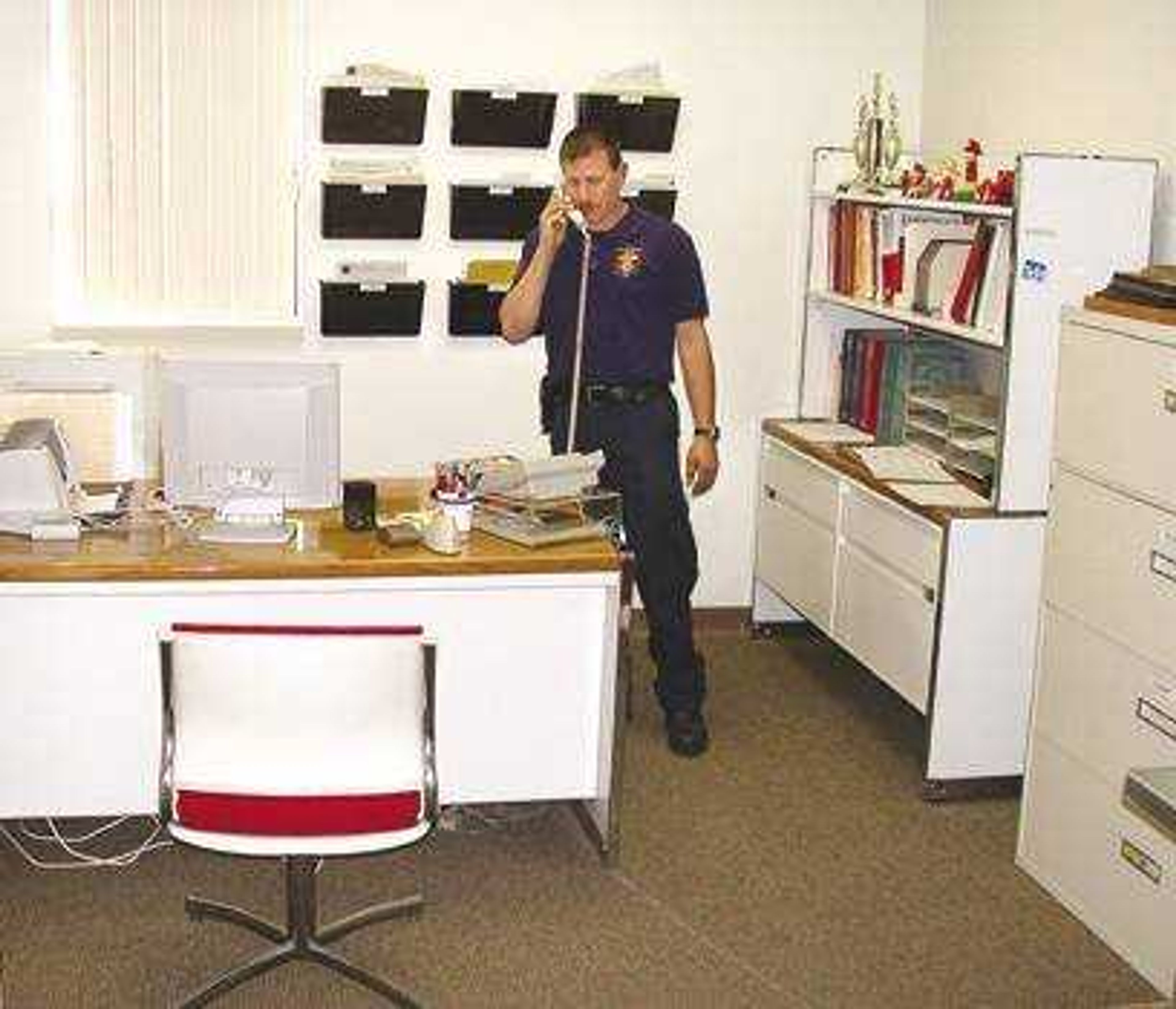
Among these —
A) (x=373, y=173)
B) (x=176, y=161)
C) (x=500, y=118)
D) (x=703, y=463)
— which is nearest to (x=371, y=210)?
(x=373, y=173)

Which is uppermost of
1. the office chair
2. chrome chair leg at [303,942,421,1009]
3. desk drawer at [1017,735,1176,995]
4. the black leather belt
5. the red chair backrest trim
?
the black leather belt

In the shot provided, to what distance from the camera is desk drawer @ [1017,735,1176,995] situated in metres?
3.35

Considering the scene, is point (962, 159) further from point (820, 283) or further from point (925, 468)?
point (925, 468)

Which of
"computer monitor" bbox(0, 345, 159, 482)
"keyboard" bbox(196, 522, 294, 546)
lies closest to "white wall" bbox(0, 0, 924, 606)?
"computer monitor" bbox(0, 345, 159, 482)

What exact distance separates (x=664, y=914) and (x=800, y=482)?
6.59ft

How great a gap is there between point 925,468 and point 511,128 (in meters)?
1.74

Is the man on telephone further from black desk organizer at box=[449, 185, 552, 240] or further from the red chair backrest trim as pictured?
the red chair backrest trim

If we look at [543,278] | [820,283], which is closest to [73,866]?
[543,278]

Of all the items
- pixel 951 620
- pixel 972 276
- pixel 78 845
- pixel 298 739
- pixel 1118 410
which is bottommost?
pixel 78 845

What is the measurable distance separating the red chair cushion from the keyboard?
884 mm

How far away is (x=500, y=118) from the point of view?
5.20 meters

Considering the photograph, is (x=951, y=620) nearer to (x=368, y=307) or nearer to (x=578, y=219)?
(x=578, y=219)

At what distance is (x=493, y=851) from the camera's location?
3.95 meters

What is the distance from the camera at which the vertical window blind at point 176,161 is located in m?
4.95
